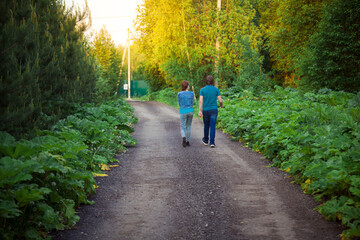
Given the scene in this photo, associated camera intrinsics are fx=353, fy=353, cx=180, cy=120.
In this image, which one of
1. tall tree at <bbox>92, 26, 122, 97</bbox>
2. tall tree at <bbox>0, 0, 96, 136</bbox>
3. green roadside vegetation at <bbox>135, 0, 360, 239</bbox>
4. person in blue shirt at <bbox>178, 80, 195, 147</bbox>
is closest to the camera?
green roadside vegetation at <bbox>135, 0, 360, 239</bbox>

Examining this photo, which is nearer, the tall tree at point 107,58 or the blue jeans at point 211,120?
the blue jeans at point 211,120

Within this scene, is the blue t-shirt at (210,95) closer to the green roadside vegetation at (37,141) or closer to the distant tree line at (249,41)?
the green roadside vegetation at (37,141)

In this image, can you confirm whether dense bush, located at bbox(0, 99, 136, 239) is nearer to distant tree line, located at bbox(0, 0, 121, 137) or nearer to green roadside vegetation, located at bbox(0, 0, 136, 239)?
green roadside vegetation, located at bbox(0, 0, 136, 239)

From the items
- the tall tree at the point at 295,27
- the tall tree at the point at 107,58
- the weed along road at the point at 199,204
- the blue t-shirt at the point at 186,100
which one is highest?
the tall tree at the point at 295,27

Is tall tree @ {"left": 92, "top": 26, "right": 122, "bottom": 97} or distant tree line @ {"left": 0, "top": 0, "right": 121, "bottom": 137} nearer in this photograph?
distant tree line @ {"left": 0, "top": 0, "right": 121, "bottom": 137}

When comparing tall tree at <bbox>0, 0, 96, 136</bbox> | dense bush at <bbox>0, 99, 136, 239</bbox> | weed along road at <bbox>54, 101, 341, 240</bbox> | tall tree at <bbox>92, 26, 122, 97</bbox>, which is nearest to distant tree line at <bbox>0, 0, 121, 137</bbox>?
tall tree at <bbox>0, 0, 96, 136</bbox>

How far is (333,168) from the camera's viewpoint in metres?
5.05

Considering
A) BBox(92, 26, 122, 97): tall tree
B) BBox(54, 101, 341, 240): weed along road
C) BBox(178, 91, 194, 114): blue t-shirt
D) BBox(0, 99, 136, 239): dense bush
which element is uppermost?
BBox(92, 26, 122, 97): tall tree

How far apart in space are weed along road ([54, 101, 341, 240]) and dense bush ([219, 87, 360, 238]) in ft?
0.83

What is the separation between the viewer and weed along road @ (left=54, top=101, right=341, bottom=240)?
14.6ft

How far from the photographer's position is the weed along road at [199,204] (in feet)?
14.6

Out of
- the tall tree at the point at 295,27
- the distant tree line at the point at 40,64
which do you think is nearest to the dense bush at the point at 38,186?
the distant tree line at the point at 40,64

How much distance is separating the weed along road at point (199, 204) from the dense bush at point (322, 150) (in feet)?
0.83

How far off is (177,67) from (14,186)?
837 inches
